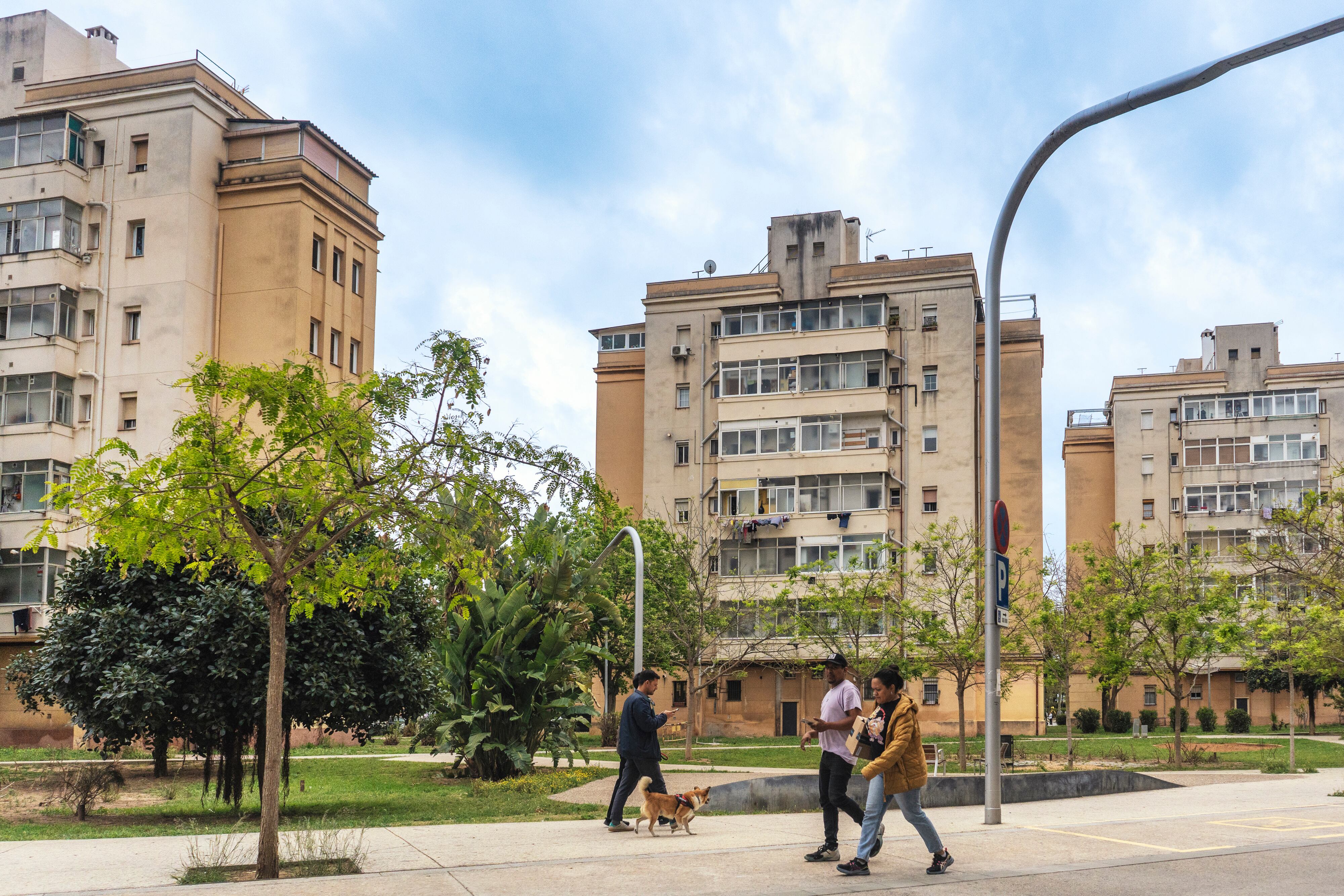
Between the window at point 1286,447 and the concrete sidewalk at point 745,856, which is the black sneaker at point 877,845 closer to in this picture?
the concrete sidewalk at point 745,856

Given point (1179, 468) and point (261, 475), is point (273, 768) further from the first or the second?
point (1179, 468)

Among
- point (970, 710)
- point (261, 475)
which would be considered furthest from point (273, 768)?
point (970, 710)

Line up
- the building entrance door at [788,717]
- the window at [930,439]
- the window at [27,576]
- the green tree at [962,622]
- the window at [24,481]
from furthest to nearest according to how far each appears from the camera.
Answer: the building entrance door at [788,717], the window at [930,439], the window at [24,481], the window at [27,576], the green tree at [962,622]

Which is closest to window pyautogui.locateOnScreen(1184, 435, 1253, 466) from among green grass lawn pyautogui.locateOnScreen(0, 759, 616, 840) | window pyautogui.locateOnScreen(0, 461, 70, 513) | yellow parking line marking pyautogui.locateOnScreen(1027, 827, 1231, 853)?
green grass lawn pyautogui.locateOnScreen(0, 759, 616, 840)

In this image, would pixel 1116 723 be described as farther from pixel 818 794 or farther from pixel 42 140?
pixel 42 140

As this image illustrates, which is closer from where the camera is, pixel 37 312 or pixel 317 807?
pixel 317 807

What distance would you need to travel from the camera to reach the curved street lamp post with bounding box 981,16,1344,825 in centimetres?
1165

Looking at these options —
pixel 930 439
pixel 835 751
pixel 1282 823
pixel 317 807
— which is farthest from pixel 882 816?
pixel 930 439

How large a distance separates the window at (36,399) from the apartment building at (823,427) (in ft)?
A: 69.8

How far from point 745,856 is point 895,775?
5.88 ft

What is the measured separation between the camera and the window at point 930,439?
5491 centimetres

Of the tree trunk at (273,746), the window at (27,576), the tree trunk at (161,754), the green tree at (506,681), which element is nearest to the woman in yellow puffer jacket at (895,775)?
the tree trunk at (273,746)

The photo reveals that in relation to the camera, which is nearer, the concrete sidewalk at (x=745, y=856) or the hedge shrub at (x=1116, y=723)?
the concrete sidewalk at (x=745, y=856)

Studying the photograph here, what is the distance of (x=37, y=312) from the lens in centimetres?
4312
